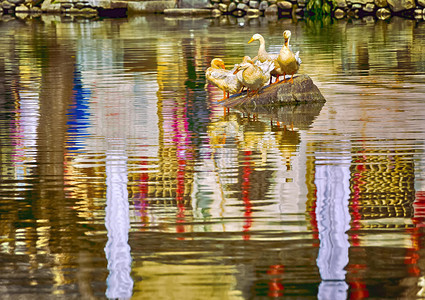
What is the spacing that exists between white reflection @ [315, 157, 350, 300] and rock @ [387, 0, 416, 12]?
23410 mm

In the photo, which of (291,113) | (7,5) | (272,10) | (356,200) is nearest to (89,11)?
(7,5)

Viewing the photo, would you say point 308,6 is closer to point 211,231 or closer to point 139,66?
point 139,66

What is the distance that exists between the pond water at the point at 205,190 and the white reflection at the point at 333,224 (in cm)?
1

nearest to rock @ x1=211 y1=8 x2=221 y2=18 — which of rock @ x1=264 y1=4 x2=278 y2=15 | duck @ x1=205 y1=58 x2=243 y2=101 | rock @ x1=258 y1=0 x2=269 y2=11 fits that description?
rock @ x1=258 y1=0 x2=269 y2=11

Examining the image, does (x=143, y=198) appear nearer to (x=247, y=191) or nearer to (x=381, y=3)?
(x=247, y=191)

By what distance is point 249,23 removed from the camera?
2634 centimetres

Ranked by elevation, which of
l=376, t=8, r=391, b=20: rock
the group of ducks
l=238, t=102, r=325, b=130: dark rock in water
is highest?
the group of ducks

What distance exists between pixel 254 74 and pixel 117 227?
4.70 metres

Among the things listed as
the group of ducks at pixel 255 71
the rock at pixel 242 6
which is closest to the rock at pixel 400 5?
the rock at pixel 242 6

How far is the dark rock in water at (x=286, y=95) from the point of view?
9758 millimetres

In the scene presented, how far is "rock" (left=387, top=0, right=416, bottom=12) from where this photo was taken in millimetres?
28906

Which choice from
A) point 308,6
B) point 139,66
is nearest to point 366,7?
point 308,6

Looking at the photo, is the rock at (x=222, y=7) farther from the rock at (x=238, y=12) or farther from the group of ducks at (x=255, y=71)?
the group of ducks at (x=255, y=71)

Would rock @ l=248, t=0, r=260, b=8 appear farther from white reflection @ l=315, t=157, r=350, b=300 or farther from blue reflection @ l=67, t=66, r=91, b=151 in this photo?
white reflection @ l=315, t=157, r=350, b=300
